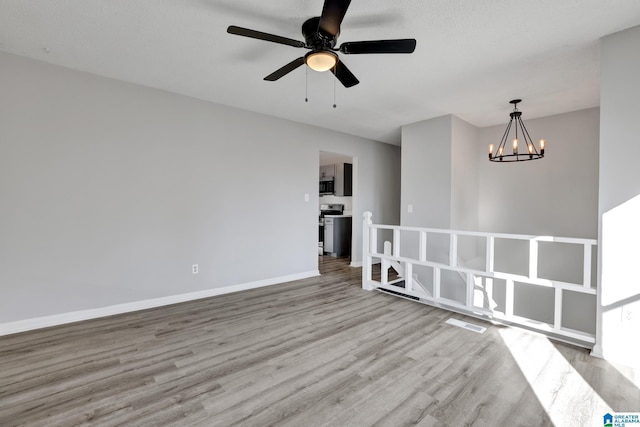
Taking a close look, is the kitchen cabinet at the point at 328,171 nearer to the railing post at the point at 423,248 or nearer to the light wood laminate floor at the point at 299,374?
the railing post at the point at 423,248

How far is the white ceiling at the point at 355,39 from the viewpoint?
1.95m

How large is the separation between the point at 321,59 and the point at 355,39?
1.99ft

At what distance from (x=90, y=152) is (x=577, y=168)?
235 inches

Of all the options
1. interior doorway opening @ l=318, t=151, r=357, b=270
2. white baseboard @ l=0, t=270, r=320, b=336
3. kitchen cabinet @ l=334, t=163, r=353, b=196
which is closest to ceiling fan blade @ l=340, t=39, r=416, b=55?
white baseboard @ l=0, t=270, r=320, b=336

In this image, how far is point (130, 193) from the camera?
3.12 metres

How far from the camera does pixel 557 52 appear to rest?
247cm

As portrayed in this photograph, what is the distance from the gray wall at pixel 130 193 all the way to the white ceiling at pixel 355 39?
29 centimetres

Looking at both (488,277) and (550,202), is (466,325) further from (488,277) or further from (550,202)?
(550,202)

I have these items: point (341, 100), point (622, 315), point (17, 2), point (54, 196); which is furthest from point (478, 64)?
point (54, 196)

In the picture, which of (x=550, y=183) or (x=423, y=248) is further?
(x=550, y=183)

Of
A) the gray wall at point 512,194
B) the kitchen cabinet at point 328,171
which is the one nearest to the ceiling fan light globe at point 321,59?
the gray wall at point 512,194

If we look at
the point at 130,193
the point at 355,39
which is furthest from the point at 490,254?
the point at 130,193

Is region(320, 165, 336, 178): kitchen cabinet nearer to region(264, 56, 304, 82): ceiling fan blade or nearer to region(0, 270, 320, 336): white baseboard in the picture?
region(0, 270, 320, 336): white baseboard

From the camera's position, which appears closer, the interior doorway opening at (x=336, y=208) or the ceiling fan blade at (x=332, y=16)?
the ceiling fan blade at (x=332, y=16)
